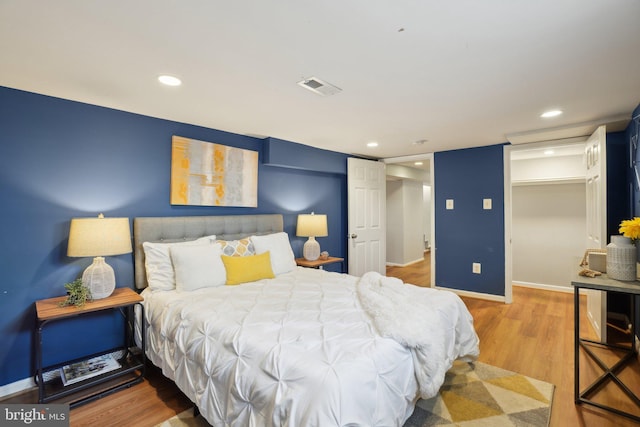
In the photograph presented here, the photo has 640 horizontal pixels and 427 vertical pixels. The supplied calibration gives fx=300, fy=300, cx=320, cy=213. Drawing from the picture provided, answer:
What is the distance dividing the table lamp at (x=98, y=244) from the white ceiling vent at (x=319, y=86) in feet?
5.75

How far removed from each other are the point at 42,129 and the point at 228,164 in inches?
61.1

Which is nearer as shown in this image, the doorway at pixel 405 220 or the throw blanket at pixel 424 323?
the throw blanket at pixel 424 323

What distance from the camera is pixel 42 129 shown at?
7.59 feet

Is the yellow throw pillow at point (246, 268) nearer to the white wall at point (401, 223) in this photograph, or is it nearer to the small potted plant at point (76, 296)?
the small potted plant at point (76, 296)

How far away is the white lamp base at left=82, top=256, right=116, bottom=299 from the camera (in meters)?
2.23

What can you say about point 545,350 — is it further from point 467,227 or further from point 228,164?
point 228,164

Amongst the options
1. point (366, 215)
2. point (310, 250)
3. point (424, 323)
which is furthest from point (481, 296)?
point (424, 323)

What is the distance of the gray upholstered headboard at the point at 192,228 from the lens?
2711 millimetres

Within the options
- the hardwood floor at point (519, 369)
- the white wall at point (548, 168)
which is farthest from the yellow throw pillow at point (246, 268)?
the white wall at point (548, 168)

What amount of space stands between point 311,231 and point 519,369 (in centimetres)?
254

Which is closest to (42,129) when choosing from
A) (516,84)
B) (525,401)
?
(516,84)

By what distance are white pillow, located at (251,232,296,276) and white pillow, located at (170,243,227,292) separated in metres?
0.53

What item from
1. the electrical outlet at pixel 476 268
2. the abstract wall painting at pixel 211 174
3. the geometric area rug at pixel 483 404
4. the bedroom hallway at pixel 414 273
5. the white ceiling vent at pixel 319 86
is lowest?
the geometric area rug at pixel 483 404

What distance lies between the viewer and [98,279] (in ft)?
7.41
